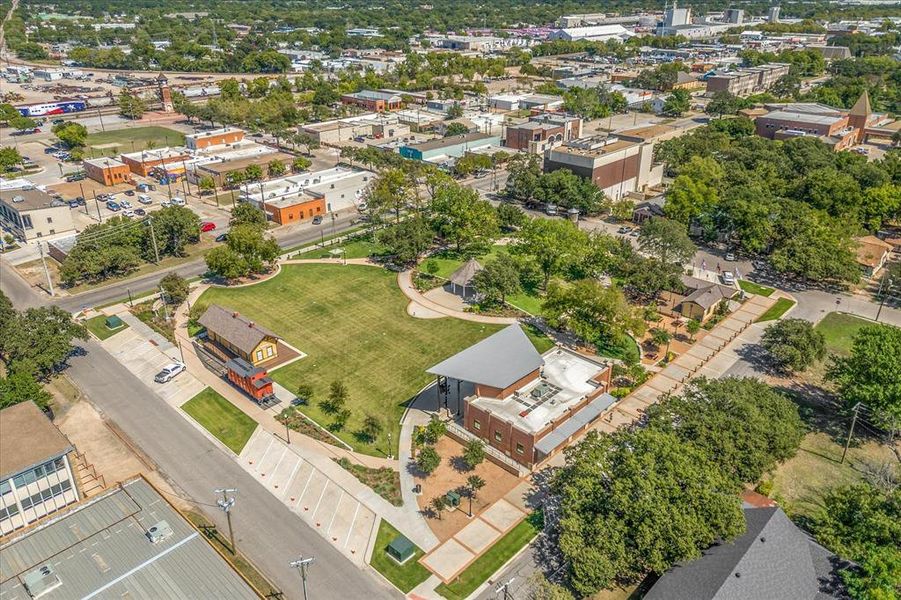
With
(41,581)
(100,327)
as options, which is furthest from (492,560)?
(100,327)

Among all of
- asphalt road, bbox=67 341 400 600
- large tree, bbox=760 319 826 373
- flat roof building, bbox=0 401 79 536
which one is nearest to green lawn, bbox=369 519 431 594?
asphalt road, bbox=67 341 400 600

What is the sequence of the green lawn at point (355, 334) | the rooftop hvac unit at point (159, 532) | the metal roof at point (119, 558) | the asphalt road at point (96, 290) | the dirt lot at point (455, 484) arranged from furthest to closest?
the asphalt road at point (96, 290), the green lawn at point (355, 334), the dirt lot at point (455, 484), the rooftop hvac unit at point (159, 532), the metal roof at point (119, 558)

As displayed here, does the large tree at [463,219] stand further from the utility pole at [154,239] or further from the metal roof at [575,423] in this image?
the utility pole at [154,239]

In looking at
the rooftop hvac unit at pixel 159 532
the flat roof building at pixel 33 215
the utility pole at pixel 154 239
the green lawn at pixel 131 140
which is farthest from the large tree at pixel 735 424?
the green lawn at pixel 131 140

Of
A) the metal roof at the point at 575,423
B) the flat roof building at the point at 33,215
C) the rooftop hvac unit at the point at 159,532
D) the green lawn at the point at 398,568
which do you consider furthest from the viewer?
the flat roof building at the point at 33,215

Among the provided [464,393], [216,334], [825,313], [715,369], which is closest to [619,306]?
[715,369]
